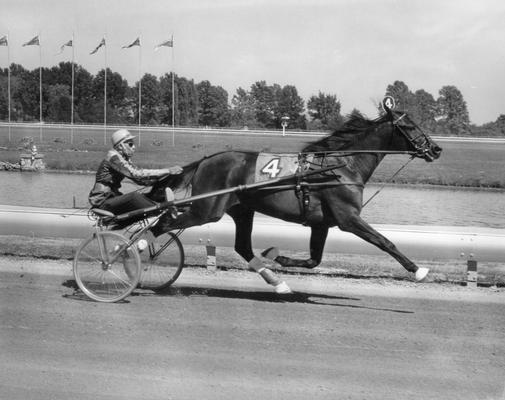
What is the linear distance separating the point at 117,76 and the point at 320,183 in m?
7.37

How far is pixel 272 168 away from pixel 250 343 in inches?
76.4

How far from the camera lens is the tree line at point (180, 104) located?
11334mm

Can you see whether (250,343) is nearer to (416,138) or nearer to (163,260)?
(163,260)

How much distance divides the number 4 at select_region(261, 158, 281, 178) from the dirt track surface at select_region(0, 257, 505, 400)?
1087 mm

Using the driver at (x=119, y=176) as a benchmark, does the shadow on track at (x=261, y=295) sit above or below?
below

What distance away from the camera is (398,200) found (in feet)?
48.2

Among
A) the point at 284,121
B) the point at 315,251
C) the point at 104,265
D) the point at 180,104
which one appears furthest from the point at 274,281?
the point at 180,104

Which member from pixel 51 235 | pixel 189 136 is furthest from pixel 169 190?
pixel 189 136

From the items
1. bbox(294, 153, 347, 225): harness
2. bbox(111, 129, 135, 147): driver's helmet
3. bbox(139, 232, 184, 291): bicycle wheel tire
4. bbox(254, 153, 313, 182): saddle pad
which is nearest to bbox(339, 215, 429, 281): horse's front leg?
bbox(294, 153, 347, 225): harness

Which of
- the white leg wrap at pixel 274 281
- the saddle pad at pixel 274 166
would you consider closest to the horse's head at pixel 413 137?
the saddle pad at pixel 274 166

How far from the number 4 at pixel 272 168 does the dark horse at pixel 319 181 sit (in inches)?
4.4

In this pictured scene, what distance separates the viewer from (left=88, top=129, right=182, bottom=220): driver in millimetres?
6195

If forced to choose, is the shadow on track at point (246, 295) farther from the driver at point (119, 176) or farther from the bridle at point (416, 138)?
the bridle at point (416, 138)

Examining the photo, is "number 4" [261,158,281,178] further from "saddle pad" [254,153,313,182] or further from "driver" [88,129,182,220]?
"driver" [88,129,182,220]
